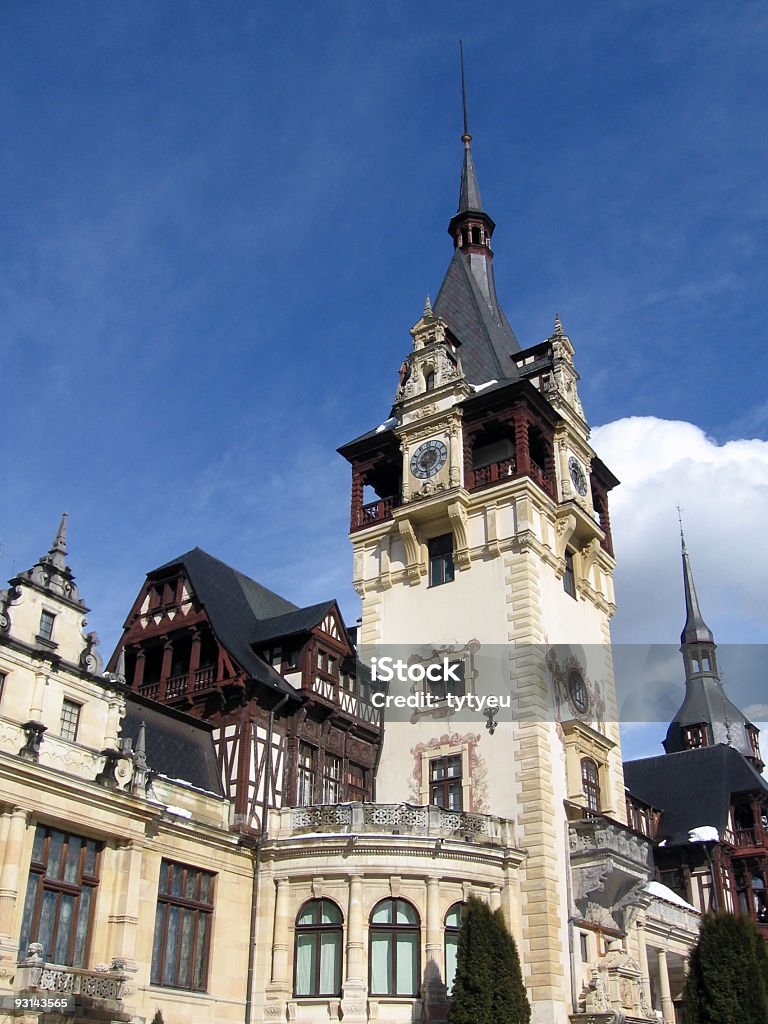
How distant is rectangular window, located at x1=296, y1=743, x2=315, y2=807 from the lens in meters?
33.4

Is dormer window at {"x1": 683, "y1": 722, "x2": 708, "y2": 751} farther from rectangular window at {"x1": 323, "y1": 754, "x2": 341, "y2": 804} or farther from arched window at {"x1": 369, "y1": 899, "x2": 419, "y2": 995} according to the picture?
arched window at {"x1": 369, "y1": 899, "x2": 419, "y2": 995}

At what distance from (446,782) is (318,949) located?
7544mm

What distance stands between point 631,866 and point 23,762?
19045 mm

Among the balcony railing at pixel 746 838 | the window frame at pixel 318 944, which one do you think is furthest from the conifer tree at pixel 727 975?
the balcony railing at pixel 746 838

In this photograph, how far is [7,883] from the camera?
925 inches

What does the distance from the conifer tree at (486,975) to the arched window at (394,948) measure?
2.68 m

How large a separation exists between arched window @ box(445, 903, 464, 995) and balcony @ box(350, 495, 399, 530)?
50.9 ft

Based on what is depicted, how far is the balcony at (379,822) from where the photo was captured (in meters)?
30.4

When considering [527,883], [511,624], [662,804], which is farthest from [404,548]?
[662,804]

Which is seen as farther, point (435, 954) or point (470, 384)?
point (470, 384)

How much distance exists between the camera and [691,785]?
56.8 meters

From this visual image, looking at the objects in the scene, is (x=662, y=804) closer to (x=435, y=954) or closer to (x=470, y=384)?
(x=470, y=384)

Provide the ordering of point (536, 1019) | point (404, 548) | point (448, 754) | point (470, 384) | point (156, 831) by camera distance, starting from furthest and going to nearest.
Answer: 1. point (470, 384)
2. point (404, 548)
3. point (448, 754)
4. point (536, 1019)
5. point (156, 831)

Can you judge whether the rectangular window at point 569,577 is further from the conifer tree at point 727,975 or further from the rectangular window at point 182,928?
the rectangular window at point 182,928
